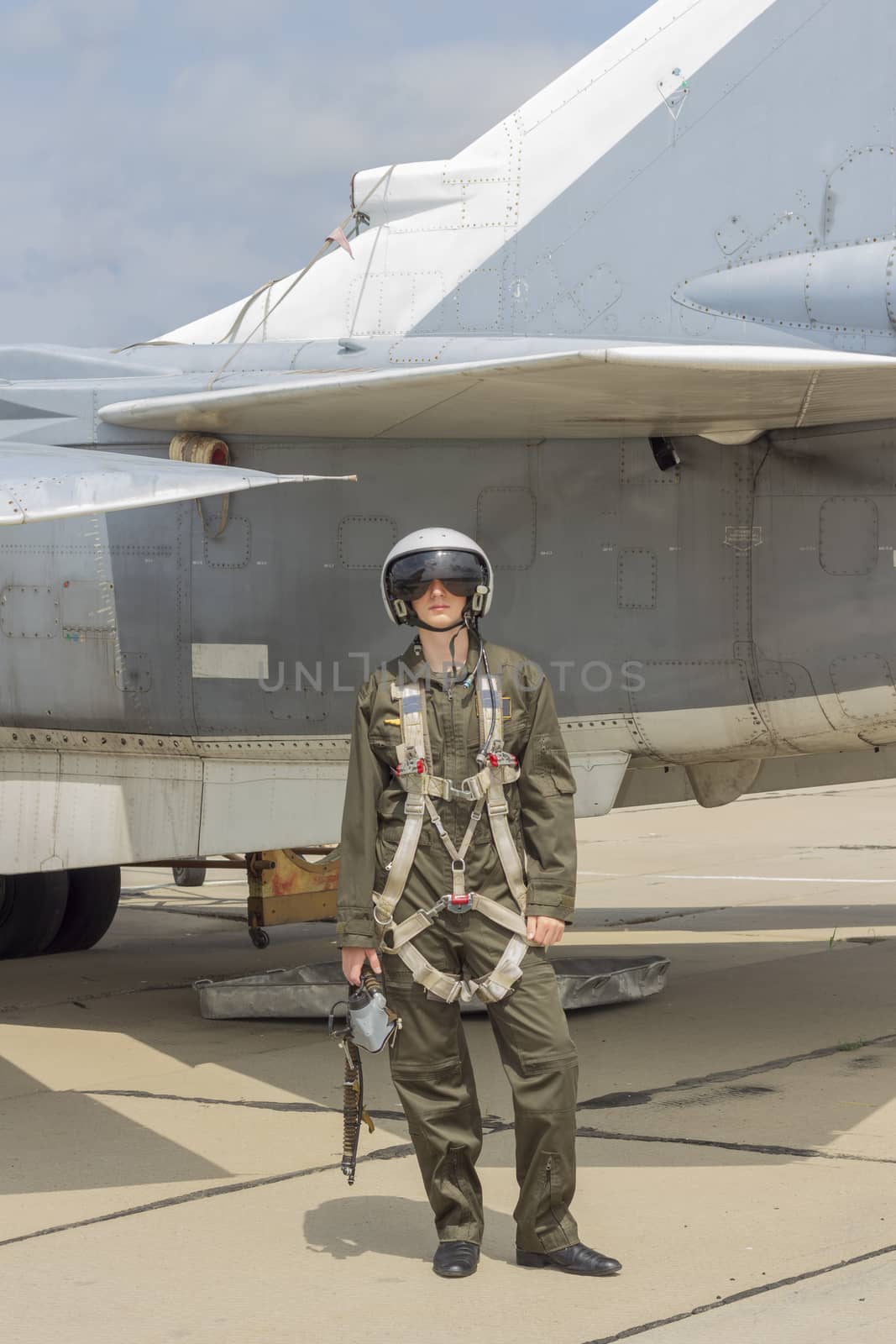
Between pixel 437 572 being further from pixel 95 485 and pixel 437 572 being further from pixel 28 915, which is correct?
pixel 28 915

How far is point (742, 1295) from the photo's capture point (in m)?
4.12

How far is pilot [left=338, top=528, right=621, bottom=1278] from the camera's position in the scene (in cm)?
437

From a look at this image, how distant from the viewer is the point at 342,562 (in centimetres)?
723

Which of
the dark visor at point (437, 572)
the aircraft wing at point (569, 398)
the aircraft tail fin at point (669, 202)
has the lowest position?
the dark visor at point (437, 572)

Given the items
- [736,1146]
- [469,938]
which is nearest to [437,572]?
[469,938]

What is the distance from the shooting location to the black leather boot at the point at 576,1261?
4.31m

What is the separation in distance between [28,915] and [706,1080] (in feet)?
18.3

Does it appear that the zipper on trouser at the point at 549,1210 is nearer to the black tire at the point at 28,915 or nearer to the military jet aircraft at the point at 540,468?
the military jet aircraft at the point at 540,468

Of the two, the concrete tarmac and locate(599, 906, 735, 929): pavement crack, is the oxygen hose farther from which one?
locate(599, 906, 735, 929): pavement crack

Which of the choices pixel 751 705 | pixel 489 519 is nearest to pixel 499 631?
pixel 489 519

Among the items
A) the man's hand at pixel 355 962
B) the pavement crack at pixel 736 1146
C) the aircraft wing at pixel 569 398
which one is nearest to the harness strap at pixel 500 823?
the man's hand at pixel 355 962

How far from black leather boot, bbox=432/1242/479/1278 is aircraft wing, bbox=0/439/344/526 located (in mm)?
2373

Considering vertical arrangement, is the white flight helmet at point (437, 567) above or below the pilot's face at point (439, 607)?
above

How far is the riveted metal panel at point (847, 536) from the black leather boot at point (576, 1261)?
3.22 meters
